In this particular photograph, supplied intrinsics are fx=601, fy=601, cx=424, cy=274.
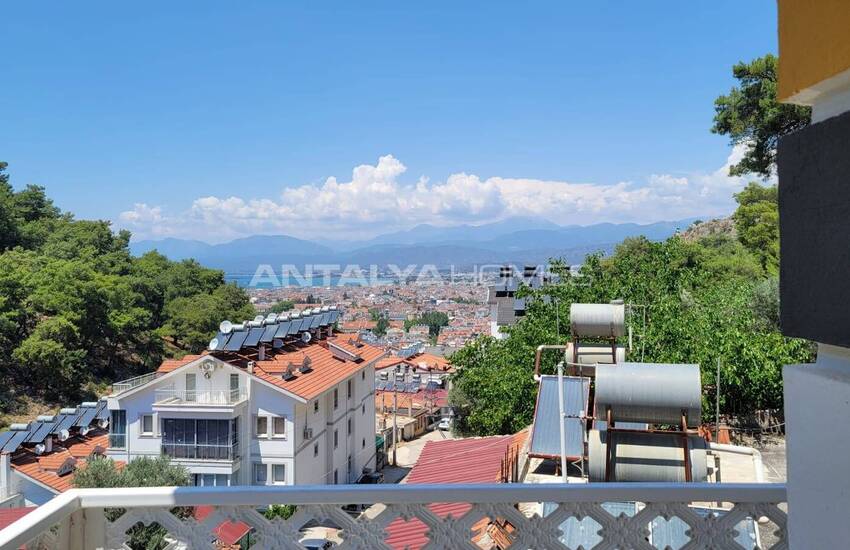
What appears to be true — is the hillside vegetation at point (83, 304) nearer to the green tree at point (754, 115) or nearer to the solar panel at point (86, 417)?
the solar panel at point (86, 417)

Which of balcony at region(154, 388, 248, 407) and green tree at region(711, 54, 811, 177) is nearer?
green tree at region(711, 54, 811, 177)

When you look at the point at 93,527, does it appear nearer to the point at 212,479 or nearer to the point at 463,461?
the point at 463,461

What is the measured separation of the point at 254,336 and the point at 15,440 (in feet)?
19.3

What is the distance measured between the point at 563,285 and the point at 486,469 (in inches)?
367

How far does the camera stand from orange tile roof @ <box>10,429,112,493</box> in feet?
43.1

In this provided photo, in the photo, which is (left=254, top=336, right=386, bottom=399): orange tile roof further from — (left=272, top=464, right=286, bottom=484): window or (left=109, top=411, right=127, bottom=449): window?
(left=109, top=411, right=127, bottom=449): window

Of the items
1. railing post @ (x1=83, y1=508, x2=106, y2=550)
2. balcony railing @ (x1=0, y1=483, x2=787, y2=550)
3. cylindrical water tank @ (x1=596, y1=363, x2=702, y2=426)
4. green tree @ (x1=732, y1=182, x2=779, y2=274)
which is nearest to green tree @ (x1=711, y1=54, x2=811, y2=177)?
green tree @ (x1=732, y1=182, x2=779, y2=274)

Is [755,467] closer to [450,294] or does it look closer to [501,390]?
[501,390]

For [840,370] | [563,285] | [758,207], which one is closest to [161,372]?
[563,285]

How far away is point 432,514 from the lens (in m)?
1.59

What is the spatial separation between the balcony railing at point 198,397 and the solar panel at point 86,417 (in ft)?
11.6

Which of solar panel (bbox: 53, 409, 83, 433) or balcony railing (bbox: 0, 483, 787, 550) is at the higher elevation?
balcony railing (bbox: 0, 483, 787, 550)

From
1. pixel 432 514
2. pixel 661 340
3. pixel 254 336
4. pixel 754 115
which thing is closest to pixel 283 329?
pixel 254 336

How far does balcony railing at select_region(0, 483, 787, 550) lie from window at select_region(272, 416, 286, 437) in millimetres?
12896
